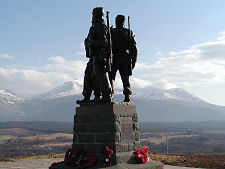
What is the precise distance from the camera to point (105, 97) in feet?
29.8

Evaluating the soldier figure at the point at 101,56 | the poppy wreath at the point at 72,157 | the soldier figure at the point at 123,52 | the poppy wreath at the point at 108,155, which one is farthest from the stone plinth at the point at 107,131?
the soldier figure at the point at 123,52

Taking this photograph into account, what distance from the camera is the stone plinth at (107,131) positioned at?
858 centimetres

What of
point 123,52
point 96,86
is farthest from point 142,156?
point 123,52

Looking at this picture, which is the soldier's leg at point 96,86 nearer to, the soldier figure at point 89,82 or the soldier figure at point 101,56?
the soldier figure at point 89,82

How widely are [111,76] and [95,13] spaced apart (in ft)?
7.42

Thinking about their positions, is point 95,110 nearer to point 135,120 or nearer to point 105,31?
point 135,120

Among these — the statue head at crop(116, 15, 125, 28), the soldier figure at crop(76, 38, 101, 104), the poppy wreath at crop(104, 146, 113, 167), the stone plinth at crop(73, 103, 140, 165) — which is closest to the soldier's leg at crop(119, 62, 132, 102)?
the stone plinth at crop(73, 103, 140, 165)

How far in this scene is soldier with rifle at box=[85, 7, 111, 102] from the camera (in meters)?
9.09

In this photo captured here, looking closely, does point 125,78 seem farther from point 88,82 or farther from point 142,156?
point 142,156

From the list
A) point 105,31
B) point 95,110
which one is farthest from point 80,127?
point 105,31

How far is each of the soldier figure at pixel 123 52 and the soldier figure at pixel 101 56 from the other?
2.25ft

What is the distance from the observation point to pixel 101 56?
9.10m

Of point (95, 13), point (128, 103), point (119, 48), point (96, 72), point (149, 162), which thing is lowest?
point (149, 162)

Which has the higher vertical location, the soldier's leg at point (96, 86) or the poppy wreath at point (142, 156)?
the soldier's leg at point (96, 86)
